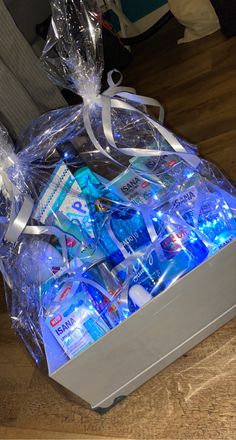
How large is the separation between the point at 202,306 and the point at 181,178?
231 mm

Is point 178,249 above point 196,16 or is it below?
above

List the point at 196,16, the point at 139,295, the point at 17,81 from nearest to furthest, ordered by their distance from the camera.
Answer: the point at 139,295 < the point at 17,81 < the point at 196,16

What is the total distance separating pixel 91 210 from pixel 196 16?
4.08 ft

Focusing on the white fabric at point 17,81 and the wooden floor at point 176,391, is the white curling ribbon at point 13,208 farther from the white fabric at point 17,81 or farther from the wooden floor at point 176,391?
the white fabric at point 17,81

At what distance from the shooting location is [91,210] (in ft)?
2.79

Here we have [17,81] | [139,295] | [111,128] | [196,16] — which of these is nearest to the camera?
[139,295]

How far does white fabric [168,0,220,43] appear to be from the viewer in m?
1.77

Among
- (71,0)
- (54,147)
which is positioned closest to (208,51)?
(71,0)

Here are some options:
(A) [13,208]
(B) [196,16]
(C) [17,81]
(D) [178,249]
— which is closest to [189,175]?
(D) [178,249]

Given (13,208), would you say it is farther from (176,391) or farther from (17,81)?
(17,81)

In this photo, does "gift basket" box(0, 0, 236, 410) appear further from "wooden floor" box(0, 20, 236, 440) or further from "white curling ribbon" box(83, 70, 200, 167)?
"wooden floor" box(0, 20, 236, 440)

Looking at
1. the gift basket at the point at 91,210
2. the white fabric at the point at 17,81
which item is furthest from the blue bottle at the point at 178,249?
the white fabric at the point at 17,81

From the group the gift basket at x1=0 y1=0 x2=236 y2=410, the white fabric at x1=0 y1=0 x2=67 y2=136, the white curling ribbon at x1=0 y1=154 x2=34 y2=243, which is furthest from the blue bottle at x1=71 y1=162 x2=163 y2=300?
the white fabric at x1=0 y1=0 x2=67 y2=136

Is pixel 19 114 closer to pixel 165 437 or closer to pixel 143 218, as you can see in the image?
pixel 143 218
